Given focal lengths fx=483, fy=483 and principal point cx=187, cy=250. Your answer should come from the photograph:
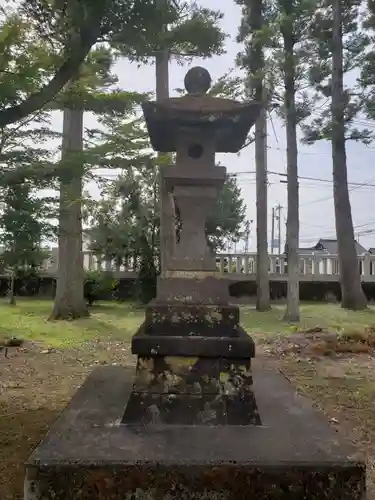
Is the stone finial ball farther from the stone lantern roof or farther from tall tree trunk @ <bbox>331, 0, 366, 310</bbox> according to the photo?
tall tree trunk @ <bbox>331, 0, 366, 310</bbox>

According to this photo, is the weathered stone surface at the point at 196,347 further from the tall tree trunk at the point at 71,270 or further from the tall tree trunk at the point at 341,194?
the tall tree trunk at the point at 341,194

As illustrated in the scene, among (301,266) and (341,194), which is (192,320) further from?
(301,266)

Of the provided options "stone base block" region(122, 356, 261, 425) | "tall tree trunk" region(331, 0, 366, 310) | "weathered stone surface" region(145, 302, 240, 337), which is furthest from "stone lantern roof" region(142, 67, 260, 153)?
"tall tree trunk" region(331, 0, 366, 310)

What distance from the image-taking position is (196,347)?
2.78 meters

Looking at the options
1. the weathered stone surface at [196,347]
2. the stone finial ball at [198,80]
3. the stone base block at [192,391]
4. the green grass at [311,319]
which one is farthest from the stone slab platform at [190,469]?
the green grass at [311,319]

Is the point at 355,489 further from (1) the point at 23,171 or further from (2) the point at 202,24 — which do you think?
(2) the point at 202,24

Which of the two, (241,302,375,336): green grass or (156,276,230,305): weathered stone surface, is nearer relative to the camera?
(156,276,230,305): weathered stone surface

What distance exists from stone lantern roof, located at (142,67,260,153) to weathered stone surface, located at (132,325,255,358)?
1.35 m

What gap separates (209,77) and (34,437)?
2711 millimetres

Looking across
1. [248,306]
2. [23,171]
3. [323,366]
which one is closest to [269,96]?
[248,306]

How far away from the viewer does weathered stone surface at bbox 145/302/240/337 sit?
2.87 metres

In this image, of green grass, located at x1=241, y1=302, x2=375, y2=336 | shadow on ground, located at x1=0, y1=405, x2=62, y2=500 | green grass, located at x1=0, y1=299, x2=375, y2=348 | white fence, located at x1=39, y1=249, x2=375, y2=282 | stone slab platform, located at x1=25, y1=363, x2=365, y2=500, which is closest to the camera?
stone slab platform, located at x1=25, y1=363, x2=365, y2=500

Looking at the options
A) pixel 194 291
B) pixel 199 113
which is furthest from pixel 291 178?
pixel 194 291

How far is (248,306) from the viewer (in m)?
12.6
